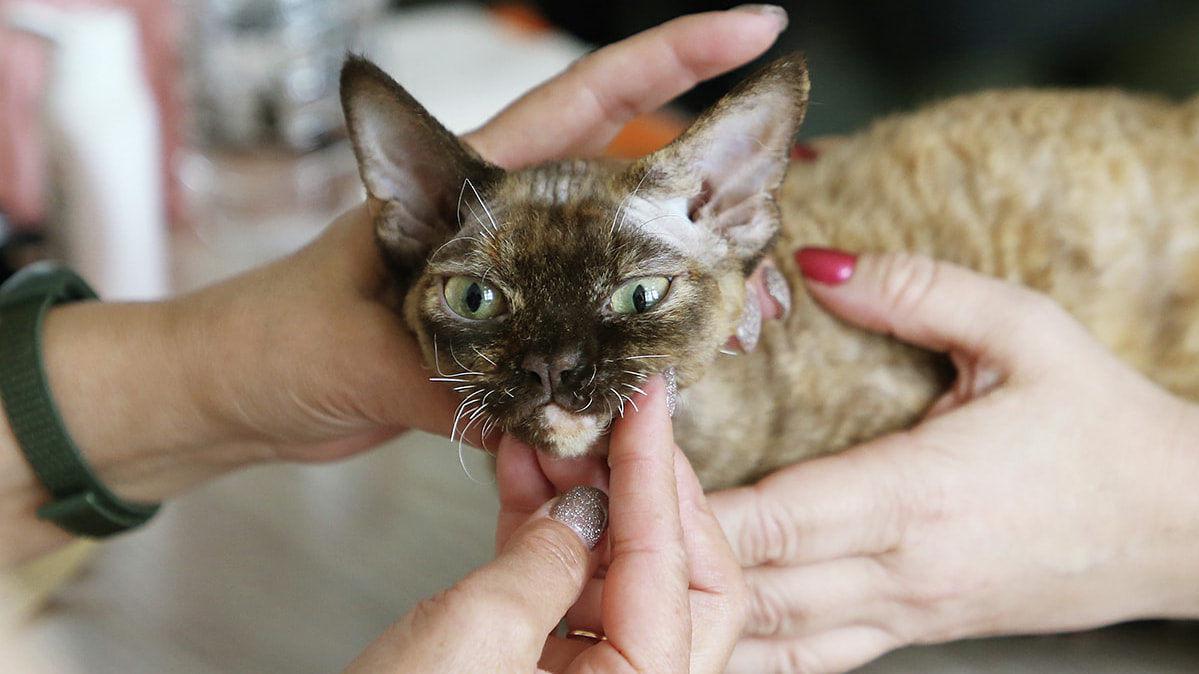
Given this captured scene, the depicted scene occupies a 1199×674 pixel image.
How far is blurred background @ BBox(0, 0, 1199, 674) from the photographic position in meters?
1.17

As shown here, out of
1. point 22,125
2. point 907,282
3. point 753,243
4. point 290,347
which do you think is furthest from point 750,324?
point 22,125

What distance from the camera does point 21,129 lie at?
1.66m

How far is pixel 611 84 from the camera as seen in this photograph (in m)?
1.09

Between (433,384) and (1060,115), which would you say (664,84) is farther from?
(1060,115)

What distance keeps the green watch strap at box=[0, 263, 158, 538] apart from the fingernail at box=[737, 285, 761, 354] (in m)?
0.86

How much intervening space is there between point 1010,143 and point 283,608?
4.15 feet

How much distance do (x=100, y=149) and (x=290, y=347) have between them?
0.93 metres

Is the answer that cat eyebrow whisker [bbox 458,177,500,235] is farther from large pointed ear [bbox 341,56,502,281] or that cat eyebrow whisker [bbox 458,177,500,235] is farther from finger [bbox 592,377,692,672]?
finger [bbox 592,377,692,672]

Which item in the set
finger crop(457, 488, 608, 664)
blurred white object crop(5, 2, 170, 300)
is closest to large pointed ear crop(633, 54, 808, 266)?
finger crop(457, 488, 608, 664)

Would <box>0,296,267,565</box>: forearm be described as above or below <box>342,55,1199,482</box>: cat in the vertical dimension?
below

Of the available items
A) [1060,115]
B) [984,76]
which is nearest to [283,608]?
[1060,115]

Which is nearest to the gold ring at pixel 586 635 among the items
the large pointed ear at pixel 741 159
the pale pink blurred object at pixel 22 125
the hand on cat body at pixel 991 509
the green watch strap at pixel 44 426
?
the hand on cat body at pixel 991 509

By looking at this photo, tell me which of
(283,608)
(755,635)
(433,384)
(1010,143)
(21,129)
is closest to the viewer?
(433,384)

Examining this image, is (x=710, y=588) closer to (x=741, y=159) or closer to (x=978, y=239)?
(x=741, y=159)
